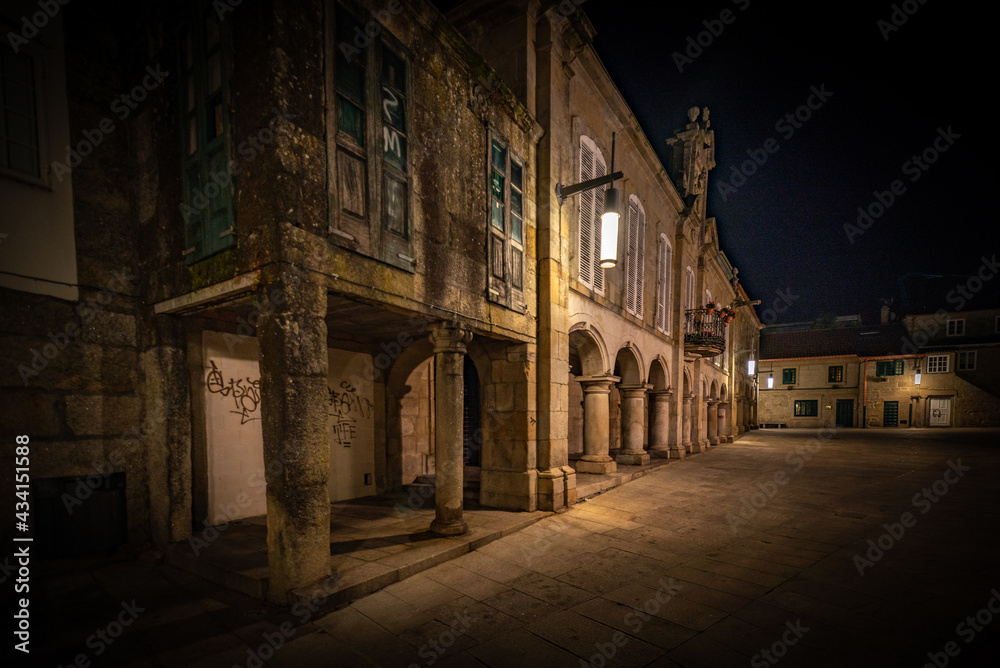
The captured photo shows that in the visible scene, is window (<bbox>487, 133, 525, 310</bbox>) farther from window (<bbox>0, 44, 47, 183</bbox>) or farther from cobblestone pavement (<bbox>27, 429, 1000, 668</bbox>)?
window (<bbox>0, 44, 47, 183</bbox>)

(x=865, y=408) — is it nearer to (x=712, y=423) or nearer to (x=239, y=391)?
(x=712, y=423)

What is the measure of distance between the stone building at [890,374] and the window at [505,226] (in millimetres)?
37000

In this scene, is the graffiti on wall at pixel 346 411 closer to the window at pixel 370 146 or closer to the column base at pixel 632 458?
the window at pixel 370 146

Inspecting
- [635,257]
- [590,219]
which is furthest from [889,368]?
[590,219]

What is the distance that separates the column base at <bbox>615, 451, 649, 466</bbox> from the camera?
1174 centimetres

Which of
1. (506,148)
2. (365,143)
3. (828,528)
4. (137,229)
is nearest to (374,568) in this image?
(365,143)

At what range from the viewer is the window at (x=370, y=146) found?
4.26m

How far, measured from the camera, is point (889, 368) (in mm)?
31469

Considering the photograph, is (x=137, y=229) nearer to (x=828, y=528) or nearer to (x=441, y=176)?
(x=441, y=176)

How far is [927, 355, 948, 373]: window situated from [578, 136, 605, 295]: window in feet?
117

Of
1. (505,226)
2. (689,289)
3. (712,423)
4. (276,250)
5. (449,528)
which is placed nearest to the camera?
(276,250)

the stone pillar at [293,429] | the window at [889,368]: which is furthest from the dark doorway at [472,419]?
the window at [889,368]

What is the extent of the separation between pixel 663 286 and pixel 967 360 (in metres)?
31.9

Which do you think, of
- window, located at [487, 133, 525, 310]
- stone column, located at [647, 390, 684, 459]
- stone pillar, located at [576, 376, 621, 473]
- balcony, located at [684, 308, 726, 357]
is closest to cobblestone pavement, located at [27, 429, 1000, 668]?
stone pillar, located at [576, 376, 621, 473]
